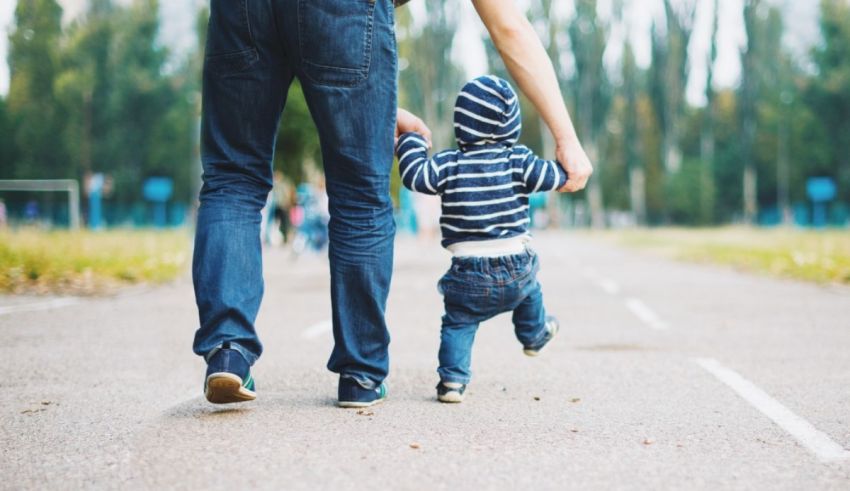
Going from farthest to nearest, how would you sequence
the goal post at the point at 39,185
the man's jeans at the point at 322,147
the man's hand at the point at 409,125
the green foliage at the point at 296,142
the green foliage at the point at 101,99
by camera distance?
the goal post at the point at 39,185 → the green foliage at the point at 101,99 → the green foliage at the point at 296,142 → the man's hand at the point at 409,125 → the man's jeans at the point at 322,147

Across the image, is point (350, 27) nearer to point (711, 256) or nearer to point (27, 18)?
point (711, 256)

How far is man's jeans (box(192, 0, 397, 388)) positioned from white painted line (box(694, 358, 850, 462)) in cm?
127

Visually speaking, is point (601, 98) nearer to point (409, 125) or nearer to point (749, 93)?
point (749, 93)

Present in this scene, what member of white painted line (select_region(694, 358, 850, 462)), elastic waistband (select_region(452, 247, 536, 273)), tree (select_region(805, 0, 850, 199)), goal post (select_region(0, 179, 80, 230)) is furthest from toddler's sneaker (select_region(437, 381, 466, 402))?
tree (select_region(805, 0, 850, 199))

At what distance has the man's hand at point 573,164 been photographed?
345 centimetres

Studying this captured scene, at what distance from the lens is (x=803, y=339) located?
17.4 ft

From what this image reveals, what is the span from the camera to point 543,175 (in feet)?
11.3

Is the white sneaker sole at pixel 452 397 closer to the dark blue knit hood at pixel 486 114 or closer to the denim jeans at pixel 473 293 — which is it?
the denim jeans at pixel 473 293

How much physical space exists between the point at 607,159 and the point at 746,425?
70.3 meters

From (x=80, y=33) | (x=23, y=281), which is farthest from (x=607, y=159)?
(x=23, y=281)

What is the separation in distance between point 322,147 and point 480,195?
A: 2.17ft

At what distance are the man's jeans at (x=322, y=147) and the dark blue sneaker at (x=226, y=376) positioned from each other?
0.13ft

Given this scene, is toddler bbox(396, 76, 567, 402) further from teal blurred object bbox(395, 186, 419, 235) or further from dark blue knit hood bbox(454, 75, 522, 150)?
teal blurred object bbox(395, 186, 419, 235)

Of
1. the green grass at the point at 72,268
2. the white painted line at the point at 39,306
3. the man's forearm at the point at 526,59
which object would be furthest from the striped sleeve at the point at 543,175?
the green grass at the point at 72,268
